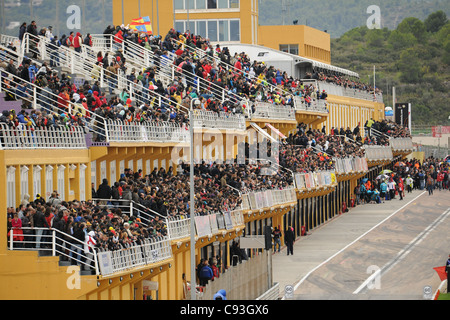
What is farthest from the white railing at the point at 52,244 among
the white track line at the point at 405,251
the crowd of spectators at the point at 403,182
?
the crowd of spectators at the point at 403,182

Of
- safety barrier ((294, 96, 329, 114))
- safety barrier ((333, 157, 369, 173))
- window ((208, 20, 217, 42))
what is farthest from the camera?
window ((208, 20, 217, 42))

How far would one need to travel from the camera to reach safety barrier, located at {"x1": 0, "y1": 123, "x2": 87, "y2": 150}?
27516 mm


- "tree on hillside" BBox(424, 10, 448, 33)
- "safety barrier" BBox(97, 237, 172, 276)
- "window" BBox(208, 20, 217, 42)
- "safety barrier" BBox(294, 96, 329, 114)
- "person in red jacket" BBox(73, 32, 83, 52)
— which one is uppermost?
"tree on hillside" BBox(424, 10, 448, 33)

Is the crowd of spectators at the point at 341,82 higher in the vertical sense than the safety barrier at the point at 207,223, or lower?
higher

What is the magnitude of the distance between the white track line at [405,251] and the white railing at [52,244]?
1932cm

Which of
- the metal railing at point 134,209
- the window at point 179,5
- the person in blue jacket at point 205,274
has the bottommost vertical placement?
the person in blue jacket at point 205,274

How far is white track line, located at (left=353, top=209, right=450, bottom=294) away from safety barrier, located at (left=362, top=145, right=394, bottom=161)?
8.75 meters

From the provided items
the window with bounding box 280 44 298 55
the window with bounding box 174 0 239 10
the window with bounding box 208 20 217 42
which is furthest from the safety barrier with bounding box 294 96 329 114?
the window with bounding box 280 44 298 55

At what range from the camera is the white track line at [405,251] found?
4693 centimetres

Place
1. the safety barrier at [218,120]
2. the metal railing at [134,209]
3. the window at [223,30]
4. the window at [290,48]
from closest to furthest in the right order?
the metal railing at [134,209] < the safety barrier at [218,120] < the window at [223,30] < the window at [290,48]

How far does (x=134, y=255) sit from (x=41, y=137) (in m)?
4.22

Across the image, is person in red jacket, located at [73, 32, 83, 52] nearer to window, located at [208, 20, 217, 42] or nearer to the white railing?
the white railing

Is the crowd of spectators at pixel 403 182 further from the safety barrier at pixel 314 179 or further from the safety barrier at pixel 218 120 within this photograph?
the safety barrier at pixel 218 120
